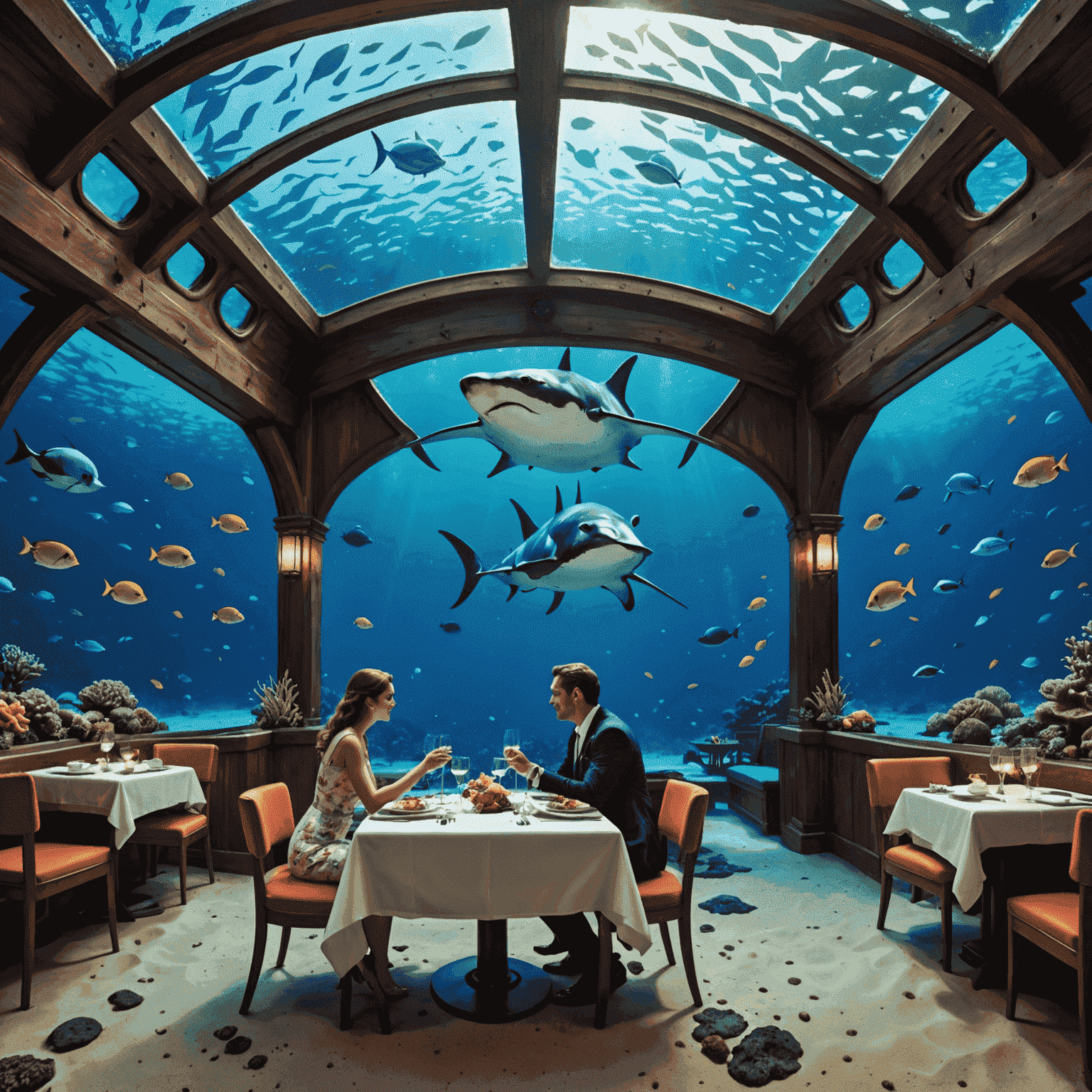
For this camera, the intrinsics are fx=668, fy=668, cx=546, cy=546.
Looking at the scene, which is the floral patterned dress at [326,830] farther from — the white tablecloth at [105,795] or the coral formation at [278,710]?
the coral formation at [278,710]

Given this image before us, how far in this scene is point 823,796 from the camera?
5309 mm

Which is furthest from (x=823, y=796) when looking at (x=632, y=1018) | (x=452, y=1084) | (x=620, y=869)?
(x=452, y=1084)

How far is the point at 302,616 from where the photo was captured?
563cm

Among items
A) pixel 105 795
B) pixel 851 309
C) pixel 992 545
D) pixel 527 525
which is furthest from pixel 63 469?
pixel 992 545

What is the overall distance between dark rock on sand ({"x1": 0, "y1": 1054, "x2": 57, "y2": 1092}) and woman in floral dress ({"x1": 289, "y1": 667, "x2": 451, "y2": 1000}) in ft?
2.99

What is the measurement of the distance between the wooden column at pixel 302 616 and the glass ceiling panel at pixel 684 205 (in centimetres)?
311

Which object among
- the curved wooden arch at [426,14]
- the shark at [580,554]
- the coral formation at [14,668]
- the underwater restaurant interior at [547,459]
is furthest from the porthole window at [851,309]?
the coral formation at [14,668]

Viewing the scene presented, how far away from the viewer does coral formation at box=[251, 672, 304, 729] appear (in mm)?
5375

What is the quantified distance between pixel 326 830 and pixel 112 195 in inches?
151

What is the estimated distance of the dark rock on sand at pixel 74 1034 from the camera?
2.40 m

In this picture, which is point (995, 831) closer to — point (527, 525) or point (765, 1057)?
point (765, 1057)

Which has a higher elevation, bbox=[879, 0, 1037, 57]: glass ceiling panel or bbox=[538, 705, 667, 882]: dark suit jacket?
bbox=[879, 0, 1037, 57]: glass ceiling panel

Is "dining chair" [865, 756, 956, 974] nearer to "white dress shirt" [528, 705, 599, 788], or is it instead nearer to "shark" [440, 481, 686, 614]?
"white dress shirt" [528, 705, 599, 788]

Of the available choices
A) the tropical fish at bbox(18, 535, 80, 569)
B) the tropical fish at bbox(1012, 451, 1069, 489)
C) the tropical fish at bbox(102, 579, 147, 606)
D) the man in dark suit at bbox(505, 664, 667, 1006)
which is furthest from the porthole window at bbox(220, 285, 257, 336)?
the tropical fish at bbox(1012, 451, 1069, 489)
